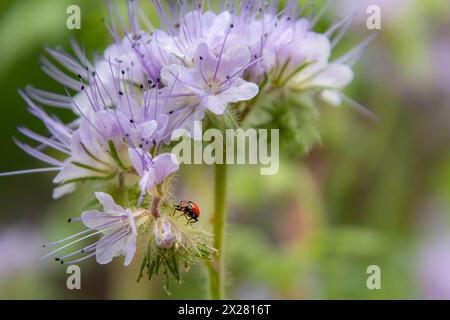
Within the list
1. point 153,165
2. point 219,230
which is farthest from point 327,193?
point 153,165

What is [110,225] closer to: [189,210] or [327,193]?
[189,210]

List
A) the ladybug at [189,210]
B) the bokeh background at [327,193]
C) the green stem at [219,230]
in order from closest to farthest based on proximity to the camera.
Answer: the ladybug at [189,210] → the green stem at [219,230] → the bokeh background at [327,193]

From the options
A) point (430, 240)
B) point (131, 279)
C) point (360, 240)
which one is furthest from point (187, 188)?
point (430, 240)

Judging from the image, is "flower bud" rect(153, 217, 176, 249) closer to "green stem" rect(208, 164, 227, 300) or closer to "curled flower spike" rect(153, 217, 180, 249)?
"curled flower spike" rect(153, 217, 180, 249)

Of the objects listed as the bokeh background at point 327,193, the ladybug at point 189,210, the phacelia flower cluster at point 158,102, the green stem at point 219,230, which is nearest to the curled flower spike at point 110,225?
the phacelia flower cluster at point 158,102

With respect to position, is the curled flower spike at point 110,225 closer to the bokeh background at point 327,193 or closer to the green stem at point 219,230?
the green stem at point 219,230
